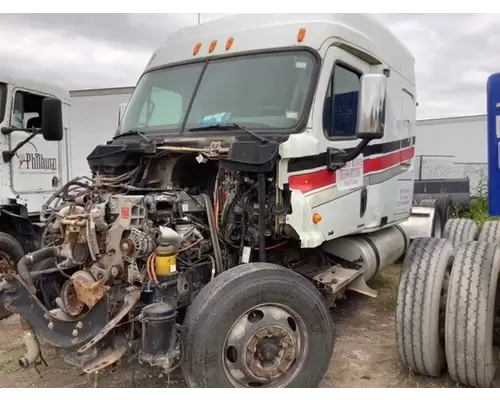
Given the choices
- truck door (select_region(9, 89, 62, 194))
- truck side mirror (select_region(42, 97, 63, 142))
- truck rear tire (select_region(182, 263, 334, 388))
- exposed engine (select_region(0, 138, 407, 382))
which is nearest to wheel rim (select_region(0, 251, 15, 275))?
truck door (select_region(9, 89, 62, 194))

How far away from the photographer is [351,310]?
6.16 m

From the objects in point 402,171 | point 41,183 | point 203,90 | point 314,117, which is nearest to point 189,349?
point 314,117

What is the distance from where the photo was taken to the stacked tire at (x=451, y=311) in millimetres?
3812

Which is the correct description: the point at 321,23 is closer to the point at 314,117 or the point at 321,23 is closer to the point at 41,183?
the point at 314,117

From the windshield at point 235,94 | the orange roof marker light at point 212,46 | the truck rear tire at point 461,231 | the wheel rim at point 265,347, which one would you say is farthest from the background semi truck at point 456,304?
the orange roof marker light at point 212,46

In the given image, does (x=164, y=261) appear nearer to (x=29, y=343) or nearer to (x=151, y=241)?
(x=151, y=241)

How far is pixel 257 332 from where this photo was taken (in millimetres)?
3543

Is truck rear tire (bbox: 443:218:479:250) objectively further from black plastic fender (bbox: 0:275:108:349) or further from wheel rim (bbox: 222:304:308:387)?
black plastic fender (bbox: 0:275:108:349)

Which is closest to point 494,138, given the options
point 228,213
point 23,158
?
point 228,213

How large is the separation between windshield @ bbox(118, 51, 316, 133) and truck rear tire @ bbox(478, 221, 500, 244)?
3.14m

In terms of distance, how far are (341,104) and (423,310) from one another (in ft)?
6.30

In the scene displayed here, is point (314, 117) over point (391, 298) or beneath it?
over

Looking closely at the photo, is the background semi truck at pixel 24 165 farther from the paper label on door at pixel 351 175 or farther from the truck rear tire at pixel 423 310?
the truck rear tire at pixel 423 310
